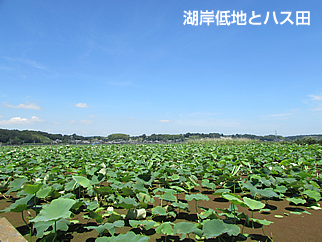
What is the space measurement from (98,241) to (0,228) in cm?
141

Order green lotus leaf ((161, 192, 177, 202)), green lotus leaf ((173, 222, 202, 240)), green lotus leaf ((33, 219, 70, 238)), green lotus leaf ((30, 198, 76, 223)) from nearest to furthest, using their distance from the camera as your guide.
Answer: green lotus leaf ((30, 198, 76, 223)) < green lotus leaf ((173, 222, 202, 240)) < green lotus leaf ((33, 219, 70, 238)) < green lotus leaf ((161, 192, 177, 202))

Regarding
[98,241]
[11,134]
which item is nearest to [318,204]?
[98,241]

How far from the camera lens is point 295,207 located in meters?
3.11

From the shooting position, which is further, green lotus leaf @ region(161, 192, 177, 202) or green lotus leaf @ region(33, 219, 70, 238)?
green lotus leaf @ region(161, 192, 177, 202)

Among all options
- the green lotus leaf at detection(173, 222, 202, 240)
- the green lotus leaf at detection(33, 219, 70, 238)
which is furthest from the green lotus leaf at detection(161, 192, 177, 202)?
the green lotus leaf at detection(33, 219, 70, 238)

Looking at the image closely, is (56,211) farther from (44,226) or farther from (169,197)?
(169,197)

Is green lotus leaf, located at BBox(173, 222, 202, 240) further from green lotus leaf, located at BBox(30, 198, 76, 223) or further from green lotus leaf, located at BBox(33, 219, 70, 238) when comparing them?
green lotus leaf, located at BBox(33, 219, 70, 238)

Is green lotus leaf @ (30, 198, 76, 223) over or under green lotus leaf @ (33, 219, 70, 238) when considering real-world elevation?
over

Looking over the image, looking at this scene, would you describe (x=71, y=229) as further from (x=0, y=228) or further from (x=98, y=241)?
(x=98, y=241)

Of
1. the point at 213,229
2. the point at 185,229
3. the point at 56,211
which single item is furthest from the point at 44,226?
the point at 213,229

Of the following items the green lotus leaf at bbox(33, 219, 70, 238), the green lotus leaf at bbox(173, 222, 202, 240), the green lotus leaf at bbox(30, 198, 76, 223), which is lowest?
the green lotus leaf at bbox(33, 219, 70, 238)

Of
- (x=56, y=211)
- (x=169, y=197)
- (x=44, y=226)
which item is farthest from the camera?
(x=169, y=197)

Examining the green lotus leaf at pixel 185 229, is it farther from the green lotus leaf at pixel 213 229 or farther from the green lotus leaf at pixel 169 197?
the green lotus leaf at pixel 169 197

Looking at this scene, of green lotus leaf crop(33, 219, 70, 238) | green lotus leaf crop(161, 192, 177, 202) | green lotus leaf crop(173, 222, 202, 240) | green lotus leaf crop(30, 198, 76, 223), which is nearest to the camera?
green lotus leaf crop(30, 198, 76, 223)
